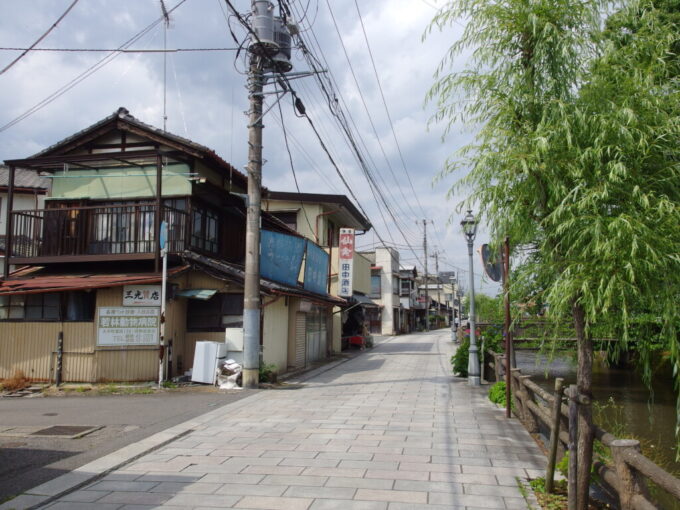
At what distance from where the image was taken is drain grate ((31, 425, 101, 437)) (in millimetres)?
8391

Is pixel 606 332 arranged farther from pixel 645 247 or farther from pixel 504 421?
pixel 504 421

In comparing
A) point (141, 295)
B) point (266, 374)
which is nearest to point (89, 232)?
point (141, 295)

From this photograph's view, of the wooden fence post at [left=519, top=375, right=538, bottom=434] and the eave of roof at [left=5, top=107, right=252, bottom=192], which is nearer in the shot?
the wooden fence post at [left=519, top=375, right=538, bottom=434]

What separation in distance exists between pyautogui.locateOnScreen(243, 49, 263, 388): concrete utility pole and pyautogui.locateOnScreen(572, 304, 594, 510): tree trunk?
913 centimetres

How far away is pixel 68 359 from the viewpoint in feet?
44.1

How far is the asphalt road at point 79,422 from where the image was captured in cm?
646

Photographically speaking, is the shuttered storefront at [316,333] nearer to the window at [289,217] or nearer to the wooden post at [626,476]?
the window at [289,217]

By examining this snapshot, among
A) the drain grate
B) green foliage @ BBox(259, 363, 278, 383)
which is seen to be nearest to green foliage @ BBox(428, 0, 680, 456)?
the drain grate

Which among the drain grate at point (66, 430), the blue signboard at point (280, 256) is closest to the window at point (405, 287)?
the blue signboard at point (280, 256)

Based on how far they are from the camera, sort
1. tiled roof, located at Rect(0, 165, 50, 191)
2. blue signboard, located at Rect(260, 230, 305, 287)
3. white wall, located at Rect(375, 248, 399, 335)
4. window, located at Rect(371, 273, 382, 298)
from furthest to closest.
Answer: white wall, located at Rect(375, 248, 399, 335) < window, located at Rect(371, 273, 382, 298) < tiled roof, located at Rect(0, 165, 50, 191) < blue signboard, located at Rect(260, 230, 305, 287)

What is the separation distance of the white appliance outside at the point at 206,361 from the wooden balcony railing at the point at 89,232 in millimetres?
3072

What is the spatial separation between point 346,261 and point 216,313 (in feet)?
30.8

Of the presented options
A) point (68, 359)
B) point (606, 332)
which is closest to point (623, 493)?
point (606, 332)

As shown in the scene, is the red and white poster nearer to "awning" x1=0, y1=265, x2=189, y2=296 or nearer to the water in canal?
the water in canal
